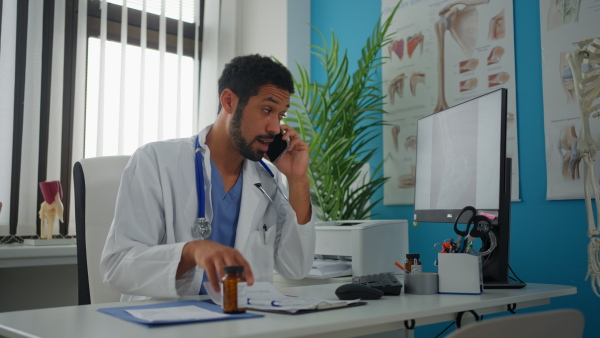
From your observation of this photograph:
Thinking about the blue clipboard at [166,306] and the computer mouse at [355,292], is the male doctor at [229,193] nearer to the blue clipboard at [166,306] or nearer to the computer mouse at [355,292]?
the blue clipboard at [166,306]

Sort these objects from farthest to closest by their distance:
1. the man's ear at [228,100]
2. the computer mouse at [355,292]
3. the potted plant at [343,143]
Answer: the potted plant at [343,143] → the man's ear at [228,100] → the computer mouse at [355,292]

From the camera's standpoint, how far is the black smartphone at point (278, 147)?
1.98 m

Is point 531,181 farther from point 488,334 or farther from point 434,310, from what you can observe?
point 488,334

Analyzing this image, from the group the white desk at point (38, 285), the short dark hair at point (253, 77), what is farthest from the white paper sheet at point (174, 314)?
the white desk at point (38, 285)

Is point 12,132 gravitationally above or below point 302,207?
above

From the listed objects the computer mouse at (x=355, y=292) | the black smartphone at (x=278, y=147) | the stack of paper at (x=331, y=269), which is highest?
the black smartphone at (x=278, y=147)

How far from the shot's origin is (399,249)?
2471 millimetres

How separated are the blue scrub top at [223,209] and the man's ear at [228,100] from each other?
0.19 m

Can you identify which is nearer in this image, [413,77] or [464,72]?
[464,72]

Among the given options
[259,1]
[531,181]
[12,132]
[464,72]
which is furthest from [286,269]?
[259,1]

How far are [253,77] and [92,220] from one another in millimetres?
698

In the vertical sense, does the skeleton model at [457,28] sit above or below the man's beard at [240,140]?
above

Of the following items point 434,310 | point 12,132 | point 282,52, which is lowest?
point 434,310

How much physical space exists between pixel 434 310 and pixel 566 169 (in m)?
1.30
